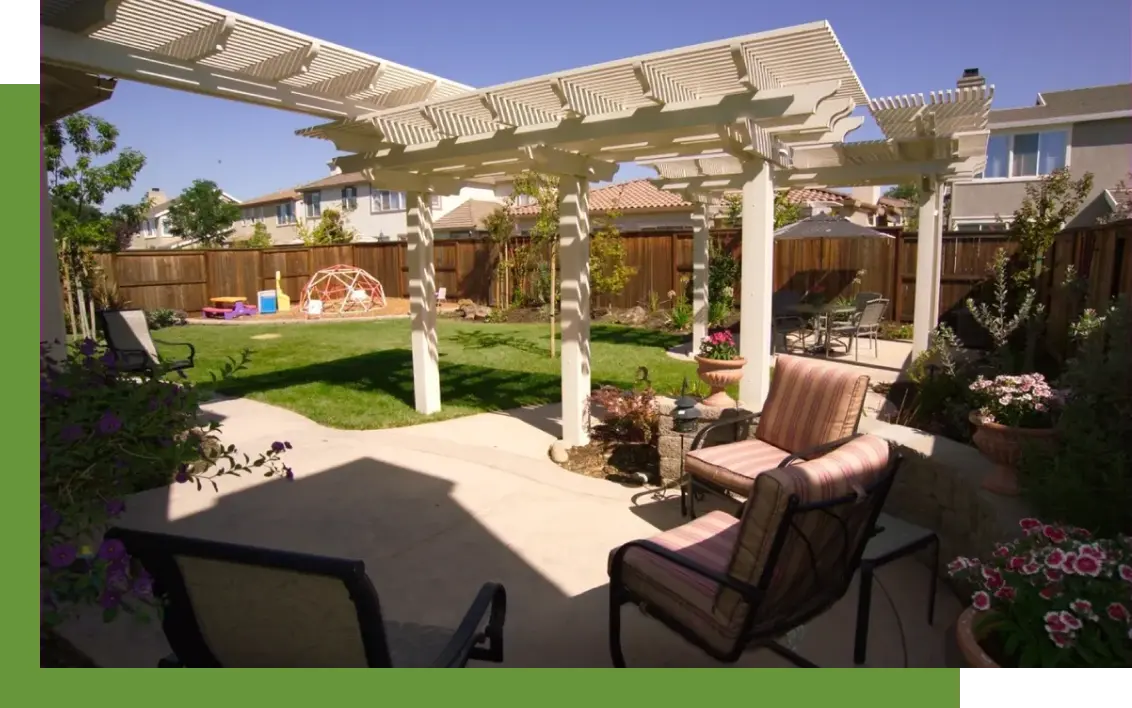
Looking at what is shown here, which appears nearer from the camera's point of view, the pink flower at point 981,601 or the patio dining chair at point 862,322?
the pink flower at point 981,601

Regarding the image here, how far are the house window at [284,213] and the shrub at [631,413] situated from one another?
42.1 m

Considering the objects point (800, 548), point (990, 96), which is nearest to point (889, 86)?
point (990, 96)

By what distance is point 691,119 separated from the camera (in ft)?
16.3

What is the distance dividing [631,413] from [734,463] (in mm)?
1554

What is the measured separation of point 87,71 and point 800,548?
5.09 meters

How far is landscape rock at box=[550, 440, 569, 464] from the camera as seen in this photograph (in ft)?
19.0

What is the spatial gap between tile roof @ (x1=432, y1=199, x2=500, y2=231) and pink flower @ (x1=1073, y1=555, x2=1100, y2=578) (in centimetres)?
2920

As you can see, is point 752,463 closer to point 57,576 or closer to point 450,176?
point 57,576

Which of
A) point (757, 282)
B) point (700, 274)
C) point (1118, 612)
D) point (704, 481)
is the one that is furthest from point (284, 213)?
point (1118, 612)

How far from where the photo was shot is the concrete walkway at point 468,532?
312 cm

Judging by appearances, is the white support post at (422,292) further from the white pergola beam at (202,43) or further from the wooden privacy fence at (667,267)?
the wooden privacy fence at (667,267)

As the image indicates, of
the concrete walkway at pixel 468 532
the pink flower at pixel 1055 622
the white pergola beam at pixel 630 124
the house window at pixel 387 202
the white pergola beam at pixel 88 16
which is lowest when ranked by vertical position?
the concrete walkway at pixel 468 532

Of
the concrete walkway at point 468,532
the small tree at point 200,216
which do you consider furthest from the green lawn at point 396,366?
the small tree at point 200,216

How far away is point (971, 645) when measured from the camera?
226 cm
